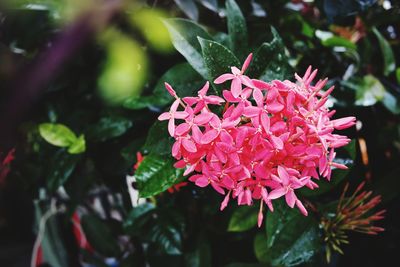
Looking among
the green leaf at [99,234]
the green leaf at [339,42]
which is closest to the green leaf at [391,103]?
the green leaf at [339,42]

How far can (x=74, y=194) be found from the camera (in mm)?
1052

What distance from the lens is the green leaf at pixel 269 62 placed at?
2.13 feet

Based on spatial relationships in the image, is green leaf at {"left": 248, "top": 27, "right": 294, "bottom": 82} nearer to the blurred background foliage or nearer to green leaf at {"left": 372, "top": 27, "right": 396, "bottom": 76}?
the blurred background foliage

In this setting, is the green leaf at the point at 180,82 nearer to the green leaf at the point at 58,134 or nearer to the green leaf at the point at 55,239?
the green leaf at the point at 58,134

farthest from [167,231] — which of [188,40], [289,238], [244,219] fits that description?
[188,40]

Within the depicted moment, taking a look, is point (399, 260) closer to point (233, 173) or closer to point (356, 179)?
point (356, 179)

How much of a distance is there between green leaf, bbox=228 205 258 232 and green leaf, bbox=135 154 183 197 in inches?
8.0

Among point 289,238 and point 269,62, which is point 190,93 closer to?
point 269,62

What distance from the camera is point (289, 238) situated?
75cm

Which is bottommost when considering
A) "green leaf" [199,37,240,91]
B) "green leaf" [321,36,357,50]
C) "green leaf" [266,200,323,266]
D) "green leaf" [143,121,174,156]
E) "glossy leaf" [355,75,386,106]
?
"green leaf" [266,200,323,266]

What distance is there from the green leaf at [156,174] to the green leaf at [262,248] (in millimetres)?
282

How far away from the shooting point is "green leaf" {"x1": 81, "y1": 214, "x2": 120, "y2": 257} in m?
1.23

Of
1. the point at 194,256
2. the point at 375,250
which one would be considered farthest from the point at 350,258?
the point at 194,256

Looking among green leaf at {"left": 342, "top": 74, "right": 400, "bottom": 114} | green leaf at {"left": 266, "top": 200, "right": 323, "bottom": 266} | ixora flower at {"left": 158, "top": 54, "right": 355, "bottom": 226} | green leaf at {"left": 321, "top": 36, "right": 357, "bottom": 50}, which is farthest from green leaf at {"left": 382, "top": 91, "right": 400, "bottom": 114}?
ixora flower at {"left": 158, "top": 54, "right": 355, "bottom": 226}
